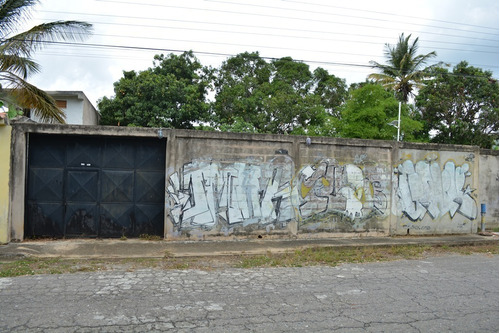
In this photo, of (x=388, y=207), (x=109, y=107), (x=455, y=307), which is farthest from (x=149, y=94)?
(x=455, y=307)

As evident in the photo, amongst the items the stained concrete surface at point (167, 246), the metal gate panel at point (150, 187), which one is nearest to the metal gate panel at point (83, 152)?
the metal gate panel at point (150, 187)

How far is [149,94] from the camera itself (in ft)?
67.6

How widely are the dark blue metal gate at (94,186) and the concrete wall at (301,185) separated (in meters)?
0.39

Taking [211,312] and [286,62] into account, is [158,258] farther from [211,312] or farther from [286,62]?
[286,62]

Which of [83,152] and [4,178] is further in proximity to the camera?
[83,152]

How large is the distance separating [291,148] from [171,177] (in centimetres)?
303

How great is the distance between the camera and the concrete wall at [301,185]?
8.78 meters

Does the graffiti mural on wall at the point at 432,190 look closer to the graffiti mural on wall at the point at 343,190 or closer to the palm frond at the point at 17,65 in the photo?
the graffiti mural on wall at the point at 343,190

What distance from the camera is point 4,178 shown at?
8.12m

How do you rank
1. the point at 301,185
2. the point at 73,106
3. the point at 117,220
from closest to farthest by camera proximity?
1. the point at 117,220
2. the point at 301,185
3. the point at 73,106

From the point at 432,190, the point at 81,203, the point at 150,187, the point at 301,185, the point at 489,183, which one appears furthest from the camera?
the point at 489,183

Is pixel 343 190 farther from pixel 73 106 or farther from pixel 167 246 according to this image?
pixel 73 106

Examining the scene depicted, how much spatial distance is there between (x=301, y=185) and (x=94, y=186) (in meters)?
4.97

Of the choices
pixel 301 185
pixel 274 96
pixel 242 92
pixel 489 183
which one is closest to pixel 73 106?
pixel 242 92
